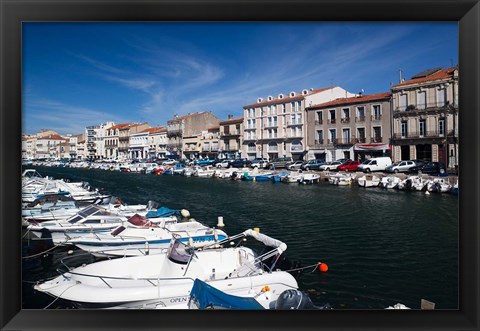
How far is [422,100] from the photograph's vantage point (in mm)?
11664

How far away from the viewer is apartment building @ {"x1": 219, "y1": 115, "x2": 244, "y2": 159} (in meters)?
24.6

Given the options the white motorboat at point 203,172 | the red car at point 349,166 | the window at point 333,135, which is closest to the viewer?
the window at point 333,135

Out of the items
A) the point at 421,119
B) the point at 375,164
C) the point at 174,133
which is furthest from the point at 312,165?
the point at 174,133

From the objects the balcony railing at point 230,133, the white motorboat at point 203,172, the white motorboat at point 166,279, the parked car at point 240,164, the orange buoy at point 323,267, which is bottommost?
the orange buoy at point 323,267

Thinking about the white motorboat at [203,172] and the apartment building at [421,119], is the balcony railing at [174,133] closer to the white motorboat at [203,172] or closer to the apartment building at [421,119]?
the white motorboat at [203,172]

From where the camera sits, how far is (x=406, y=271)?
454 centimetres

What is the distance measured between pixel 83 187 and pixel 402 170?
12.0m

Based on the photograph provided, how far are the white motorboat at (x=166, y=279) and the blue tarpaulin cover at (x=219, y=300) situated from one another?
45 centimetres

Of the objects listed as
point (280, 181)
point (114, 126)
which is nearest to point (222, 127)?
point (114, 126)

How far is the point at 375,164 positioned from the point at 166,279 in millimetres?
12187

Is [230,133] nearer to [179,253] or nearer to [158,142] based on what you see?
[158,142]

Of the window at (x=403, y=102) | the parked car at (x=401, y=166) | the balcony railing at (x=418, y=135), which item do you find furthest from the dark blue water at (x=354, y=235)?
the window at (x=403, y=102)

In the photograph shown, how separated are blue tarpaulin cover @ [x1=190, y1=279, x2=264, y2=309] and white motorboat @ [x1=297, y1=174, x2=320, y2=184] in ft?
42.4

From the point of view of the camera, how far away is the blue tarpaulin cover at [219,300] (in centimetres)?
267
